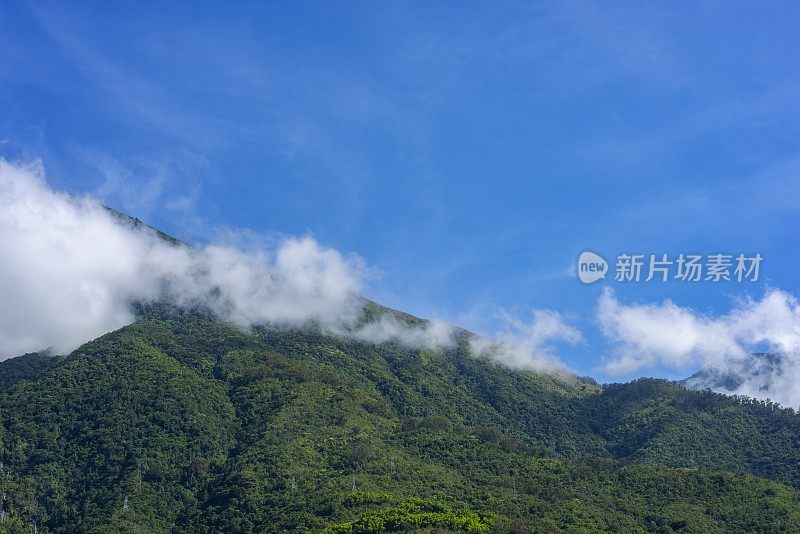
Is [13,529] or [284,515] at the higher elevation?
[284,515]

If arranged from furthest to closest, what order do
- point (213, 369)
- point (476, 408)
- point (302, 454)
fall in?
point (476, 408)
point (213, 369)
point (302, 454)

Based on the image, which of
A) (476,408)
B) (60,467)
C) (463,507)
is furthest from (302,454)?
(476,408)

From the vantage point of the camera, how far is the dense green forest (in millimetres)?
105250

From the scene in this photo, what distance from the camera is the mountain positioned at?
105250 mm

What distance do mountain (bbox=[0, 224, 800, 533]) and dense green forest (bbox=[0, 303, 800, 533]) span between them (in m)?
0.33

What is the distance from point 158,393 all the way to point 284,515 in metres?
46.1

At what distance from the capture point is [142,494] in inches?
4528

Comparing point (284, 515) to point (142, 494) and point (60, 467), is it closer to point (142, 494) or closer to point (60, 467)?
point (142, 494)

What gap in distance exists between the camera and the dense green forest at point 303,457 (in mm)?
105250

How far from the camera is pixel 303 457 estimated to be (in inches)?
4656

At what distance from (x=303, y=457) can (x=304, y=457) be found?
150 millimetres

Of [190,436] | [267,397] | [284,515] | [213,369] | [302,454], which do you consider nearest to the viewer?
[284,515]

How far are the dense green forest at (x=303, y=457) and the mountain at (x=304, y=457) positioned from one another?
333 millimetres

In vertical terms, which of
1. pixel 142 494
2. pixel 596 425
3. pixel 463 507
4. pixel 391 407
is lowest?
pixel 142 494
